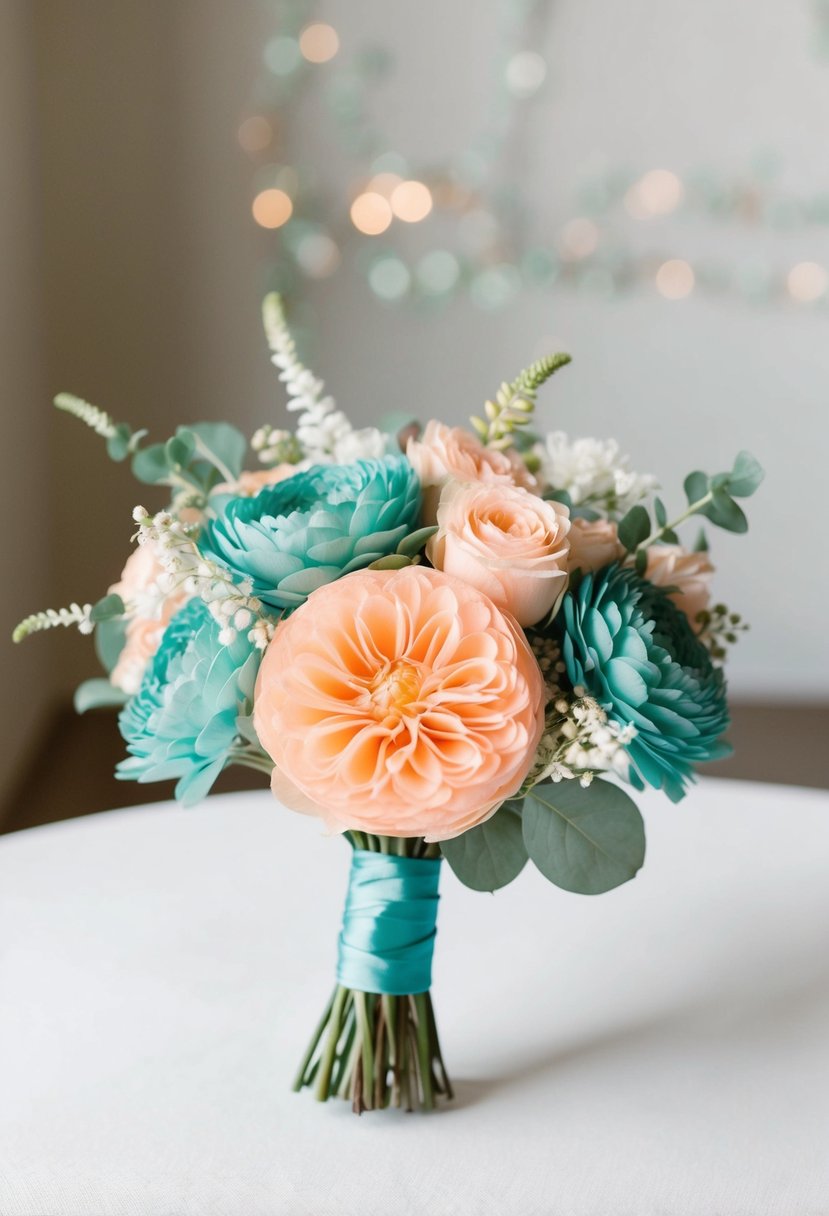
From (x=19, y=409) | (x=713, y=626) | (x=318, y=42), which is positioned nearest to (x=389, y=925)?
(x=713, y=626)

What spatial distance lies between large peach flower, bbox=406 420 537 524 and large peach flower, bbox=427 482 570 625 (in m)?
0.03

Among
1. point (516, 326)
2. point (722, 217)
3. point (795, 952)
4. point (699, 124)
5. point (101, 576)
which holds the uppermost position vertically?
point (699, 124)

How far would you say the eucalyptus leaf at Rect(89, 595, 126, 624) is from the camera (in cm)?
70

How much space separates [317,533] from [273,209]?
8.01ft

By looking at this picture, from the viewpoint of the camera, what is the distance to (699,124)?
288 centimetres

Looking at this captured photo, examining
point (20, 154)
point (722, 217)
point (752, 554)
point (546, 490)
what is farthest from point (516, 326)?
point (546, 490)

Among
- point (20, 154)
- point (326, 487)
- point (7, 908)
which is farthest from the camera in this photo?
point (20, 154)

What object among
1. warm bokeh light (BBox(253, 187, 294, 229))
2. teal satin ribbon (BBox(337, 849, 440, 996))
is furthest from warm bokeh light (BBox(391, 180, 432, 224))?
teal satin ribbon (BBox(337, 849, 440, 996))

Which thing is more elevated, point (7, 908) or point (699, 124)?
point (699, 124)

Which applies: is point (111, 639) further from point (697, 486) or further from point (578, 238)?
point (578, 238)

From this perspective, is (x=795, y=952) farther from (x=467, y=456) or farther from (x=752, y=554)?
(x=752, y=554)

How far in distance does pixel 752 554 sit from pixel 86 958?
2.56 meters

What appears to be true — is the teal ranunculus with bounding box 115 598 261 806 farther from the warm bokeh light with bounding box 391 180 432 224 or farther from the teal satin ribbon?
the warm bokeh light with bounding box 391 180 432 224

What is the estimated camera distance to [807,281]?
2961mm
